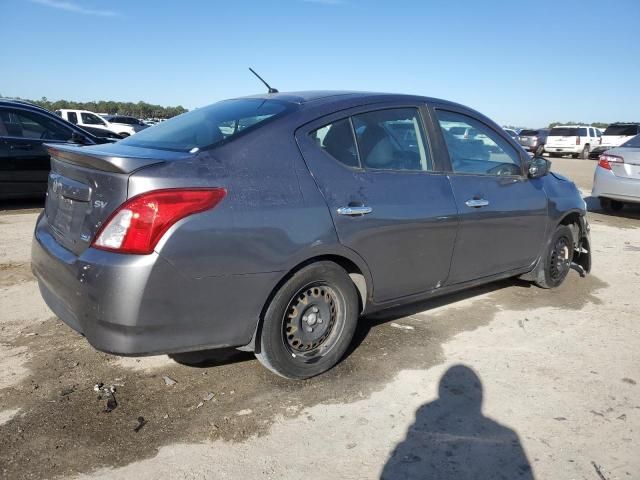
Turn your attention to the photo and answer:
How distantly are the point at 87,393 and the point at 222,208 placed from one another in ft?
4.38

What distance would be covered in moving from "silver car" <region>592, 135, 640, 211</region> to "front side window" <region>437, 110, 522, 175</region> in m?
5.49

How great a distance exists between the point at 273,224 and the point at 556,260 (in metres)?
3.27

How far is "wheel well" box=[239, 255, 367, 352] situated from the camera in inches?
115

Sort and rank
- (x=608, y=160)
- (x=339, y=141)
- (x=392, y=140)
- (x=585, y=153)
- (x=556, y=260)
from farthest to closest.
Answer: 1. (x=585, y=153)
2. (x=608, y=160)
3. (x=556, y=260)
4. (x=392, y=140)
5. (x=339, y=141)

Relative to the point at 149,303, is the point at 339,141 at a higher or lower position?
higher

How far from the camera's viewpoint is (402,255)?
3443mm

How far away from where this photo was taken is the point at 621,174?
888 centimetres

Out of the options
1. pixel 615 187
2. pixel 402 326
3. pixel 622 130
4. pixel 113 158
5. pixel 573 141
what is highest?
pixel 622 130

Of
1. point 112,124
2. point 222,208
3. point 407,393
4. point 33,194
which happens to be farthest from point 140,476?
point 112,124

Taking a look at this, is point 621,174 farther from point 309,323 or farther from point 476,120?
point 309,323

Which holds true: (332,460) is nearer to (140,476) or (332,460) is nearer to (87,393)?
(140,476)

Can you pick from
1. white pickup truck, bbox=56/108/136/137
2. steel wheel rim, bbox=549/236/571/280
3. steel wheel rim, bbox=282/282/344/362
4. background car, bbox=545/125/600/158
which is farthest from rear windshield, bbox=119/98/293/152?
background car, bbox=545/125/600/158

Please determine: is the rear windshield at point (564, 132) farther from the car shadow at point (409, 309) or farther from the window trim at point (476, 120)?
the window trim at point (476, 120)

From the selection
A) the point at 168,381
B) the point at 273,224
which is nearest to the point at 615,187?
the point at 273,224
